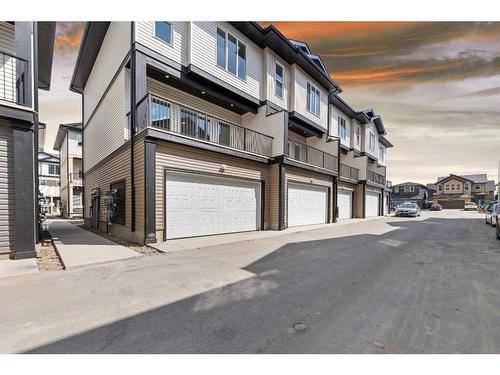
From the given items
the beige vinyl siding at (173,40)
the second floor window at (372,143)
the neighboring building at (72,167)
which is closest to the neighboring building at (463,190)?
the second floor window at (372,143)

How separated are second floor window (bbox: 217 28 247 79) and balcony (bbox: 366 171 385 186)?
57.3 ft

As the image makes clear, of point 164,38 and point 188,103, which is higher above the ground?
point 164,38

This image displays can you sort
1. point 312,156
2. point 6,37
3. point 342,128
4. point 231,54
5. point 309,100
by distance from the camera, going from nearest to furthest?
point 6,37 → point 231,54 → point 309,100 → point 312,156 → point 342,128

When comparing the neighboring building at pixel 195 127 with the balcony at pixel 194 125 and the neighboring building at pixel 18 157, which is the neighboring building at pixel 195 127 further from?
the neighboring building at pixel 18 157

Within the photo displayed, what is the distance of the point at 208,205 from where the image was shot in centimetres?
1116

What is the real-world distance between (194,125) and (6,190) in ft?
21.9

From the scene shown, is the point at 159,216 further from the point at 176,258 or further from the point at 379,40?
the point at 379,40

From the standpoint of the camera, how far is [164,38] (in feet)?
34.9

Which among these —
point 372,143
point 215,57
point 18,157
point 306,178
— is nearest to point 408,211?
point 372,143

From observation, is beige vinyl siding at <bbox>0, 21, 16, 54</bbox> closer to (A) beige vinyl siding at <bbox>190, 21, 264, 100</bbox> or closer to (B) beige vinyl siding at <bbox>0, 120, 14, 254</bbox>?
(B) beige vinyl siding at <bbox>0, 120, 14, 254</bbox>

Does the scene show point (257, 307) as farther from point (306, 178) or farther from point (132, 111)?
point (306, 178)

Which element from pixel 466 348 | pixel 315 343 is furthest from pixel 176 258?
pixel 466 348

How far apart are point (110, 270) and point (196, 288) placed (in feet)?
8.57

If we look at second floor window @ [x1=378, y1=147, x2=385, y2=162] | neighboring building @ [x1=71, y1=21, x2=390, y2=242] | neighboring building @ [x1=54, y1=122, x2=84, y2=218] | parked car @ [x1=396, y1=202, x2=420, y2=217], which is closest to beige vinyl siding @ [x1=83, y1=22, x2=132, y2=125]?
neighboring building @ [x1=71, y1=21, x2=390, y2=242]
